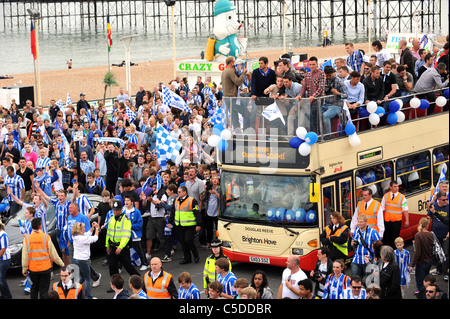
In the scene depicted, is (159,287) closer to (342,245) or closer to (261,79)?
(342,245)

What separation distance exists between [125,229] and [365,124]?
16.4 ft

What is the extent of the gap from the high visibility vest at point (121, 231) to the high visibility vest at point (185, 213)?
1753 mm

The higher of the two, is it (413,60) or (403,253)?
(413,60)

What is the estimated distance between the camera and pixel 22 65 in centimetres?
9119

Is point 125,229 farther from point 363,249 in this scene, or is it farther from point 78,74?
point 78,74

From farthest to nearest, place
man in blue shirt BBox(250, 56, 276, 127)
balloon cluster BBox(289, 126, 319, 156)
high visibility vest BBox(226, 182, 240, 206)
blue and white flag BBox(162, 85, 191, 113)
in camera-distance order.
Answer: blue and white flag BBox(162, 85, 191, 113), man in blue shirt BBox(250, 56, 276, 127), high visibility vest BBox(226, 182, 240, 206), balloon cluster BBox(289, 126, 319, 156)

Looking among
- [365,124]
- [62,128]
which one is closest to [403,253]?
[365,124]

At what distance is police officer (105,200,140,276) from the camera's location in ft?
48.0

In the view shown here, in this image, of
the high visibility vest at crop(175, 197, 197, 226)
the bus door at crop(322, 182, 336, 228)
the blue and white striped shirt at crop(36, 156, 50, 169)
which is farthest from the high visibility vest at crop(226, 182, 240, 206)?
the blue and white striped shirt at crop(36, 156, 50, 169)

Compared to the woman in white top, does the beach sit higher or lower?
higher

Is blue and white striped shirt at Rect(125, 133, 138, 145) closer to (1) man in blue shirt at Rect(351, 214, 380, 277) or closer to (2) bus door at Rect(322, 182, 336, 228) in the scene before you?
(2) bus door at Rect(322, 182, 336, 228)

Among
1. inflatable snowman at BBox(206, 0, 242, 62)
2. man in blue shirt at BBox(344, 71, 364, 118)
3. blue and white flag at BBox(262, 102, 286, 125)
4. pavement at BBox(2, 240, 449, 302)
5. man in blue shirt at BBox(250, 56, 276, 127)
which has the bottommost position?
pavement at BBox(2, 240, 449, 302)

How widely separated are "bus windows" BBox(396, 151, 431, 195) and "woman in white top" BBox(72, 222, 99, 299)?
20.5 ft

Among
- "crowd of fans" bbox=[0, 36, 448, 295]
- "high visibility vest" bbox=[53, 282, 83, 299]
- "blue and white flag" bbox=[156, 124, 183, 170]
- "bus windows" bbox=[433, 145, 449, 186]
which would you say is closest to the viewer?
"high visibility vest" bbox=[53, 282, 83, 299]
